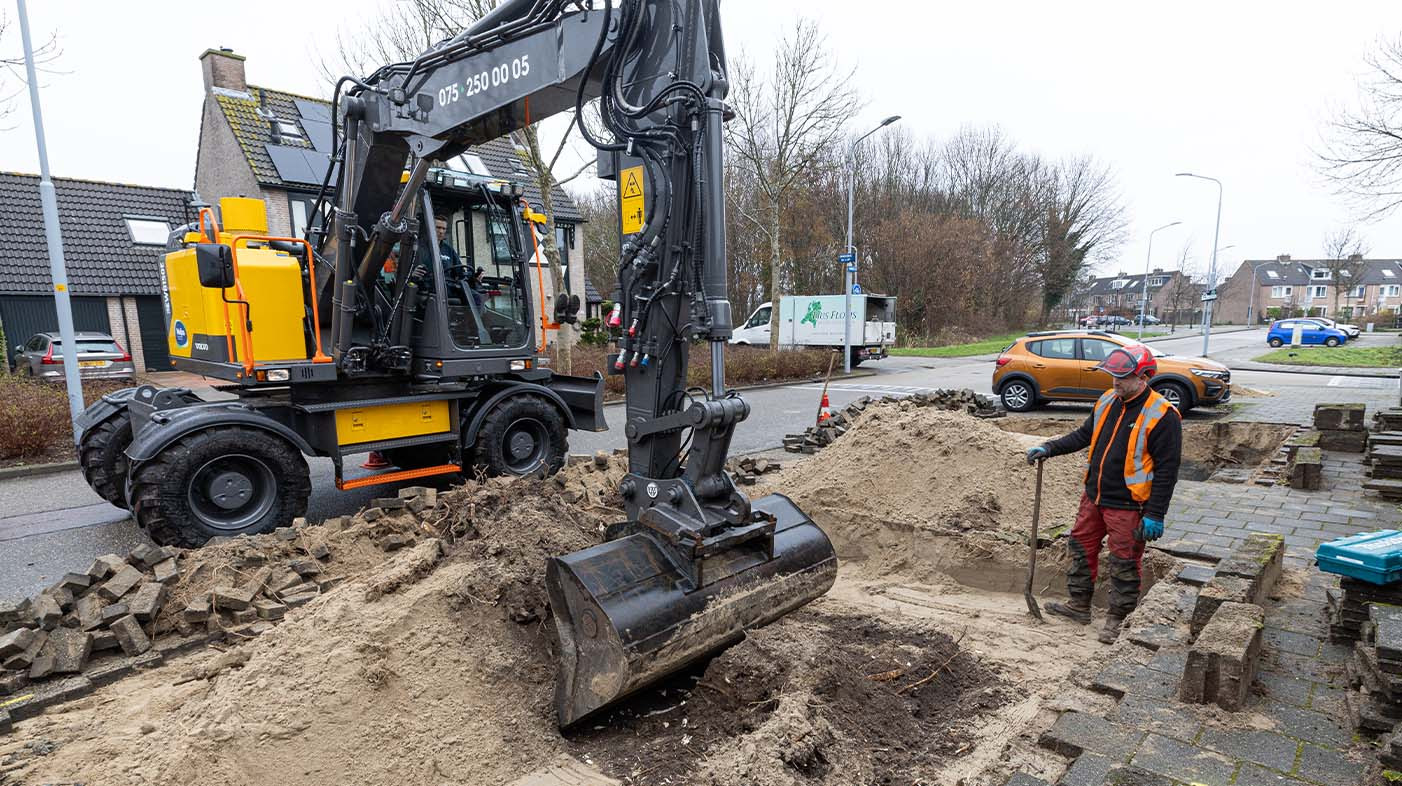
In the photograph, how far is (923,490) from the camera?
21.9ft

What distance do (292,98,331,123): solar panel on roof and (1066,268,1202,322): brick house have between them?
167ft

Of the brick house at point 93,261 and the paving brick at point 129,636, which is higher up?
the brick house at point 93,261

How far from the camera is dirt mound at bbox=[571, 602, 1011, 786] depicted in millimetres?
3123

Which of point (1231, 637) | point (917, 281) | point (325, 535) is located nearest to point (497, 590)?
point (325, 535)

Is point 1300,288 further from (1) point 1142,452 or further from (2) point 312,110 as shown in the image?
(1) point 1142,452

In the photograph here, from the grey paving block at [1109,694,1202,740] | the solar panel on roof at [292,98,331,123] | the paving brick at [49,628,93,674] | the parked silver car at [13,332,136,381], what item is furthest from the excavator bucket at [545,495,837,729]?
the solar panel on roof at [292,98,331,123]

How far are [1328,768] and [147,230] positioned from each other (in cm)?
2732

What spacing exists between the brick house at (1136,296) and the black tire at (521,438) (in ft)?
182

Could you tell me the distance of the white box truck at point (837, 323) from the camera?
75.9 ft

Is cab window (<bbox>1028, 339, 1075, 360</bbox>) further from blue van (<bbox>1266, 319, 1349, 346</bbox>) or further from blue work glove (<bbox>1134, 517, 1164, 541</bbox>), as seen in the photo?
blue van (<bbox>1266, 319, 1349, 346</bbox>)

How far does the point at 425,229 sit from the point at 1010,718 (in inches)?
259

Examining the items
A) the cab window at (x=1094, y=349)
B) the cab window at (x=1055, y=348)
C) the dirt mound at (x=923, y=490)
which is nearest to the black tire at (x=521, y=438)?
the dirt mound at (x=923, y=490)

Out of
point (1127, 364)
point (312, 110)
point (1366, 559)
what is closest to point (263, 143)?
point (312, 110)

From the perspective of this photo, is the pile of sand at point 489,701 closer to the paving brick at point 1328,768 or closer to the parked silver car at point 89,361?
the paving brick at point 1328,768
